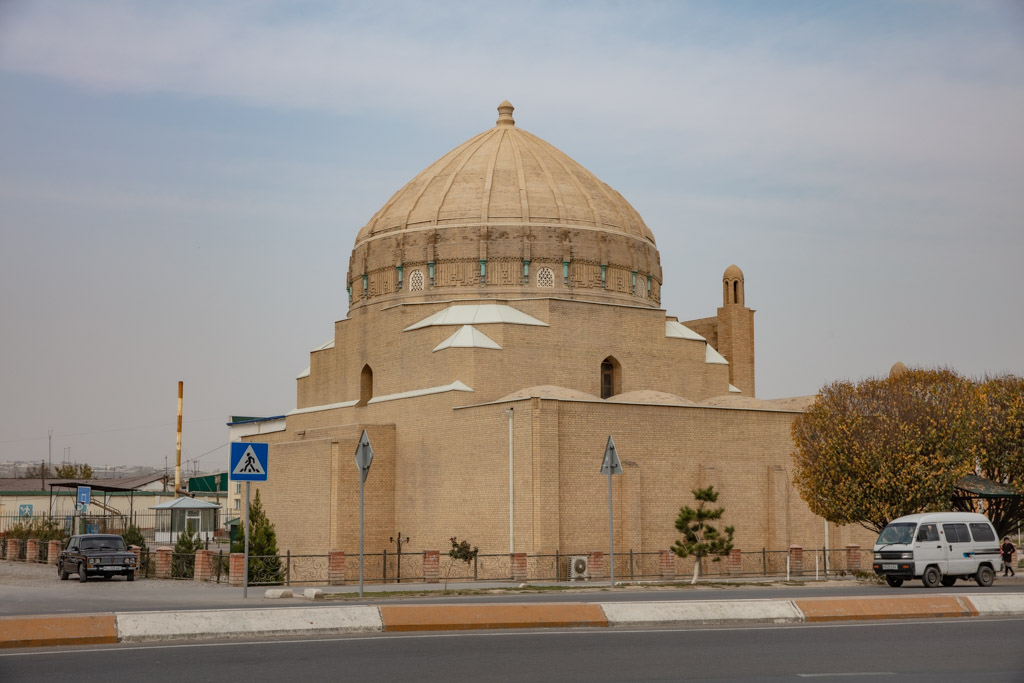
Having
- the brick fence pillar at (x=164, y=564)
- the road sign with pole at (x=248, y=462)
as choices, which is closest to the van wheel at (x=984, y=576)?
the road sign with pole at (x=248, y=462)

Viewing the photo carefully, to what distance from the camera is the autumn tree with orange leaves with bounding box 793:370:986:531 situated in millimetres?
25984

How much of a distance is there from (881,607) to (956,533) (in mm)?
8085

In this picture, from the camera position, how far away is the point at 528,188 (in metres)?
39.5

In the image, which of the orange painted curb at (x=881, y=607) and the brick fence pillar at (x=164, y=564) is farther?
the brick fence pillar at (x=164, y=564)

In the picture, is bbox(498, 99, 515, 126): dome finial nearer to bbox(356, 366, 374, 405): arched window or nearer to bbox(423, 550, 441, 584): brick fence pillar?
bbox(356, 366, 374, 405): arched window

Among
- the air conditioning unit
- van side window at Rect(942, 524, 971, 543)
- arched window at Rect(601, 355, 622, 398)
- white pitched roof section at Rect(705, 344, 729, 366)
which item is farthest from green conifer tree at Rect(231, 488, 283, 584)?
white pitched roof section at Rect(705, 344, 729, 366)

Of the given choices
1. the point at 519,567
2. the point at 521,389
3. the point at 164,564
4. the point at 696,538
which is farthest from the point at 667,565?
the point at 164,564

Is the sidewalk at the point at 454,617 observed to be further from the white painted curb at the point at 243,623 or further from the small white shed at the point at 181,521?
the small white shed at the point at 181,521

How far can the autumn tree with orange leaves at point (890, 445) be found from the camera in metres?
26.0

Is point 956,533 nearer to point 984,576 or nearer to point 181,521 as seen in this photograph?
point 984,576

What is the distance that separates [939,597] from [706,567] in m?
16.7

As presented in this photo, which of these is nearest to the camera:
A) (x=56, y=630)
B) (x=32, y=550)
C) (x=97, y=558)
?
(x=56, y=630)

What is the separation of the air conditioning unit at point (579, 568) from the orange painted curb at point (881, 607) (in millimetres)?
13722

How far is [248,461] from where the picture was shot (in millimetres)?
17922
